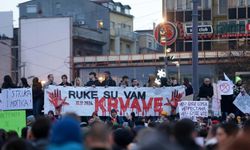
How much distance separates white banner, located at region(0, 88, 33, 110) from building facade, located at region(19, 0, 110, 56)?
55.9 meters

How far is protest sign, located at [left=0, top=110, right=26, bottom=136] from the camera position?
16.0 metres

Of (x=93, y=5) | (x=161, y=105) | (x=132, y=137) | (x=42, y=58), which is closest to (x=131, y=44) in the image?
(x=93, y=5)

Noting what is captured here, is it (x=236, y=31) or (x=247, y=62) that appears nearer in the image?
(x=247, y=62)

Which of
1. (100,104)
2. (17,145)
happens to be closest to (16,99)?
(100,104)

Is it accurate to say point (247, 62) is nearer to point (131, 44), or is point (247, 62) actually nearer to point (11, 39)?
point (11, 39)

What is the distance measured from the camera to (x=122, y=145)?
9.43 m

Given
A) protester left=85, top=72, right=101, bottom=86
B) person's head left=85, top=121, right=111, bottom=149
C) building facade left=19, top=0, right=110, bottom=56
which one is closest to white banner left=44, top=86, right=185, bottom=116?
protester left=85, top=72, right=101, bottom=86

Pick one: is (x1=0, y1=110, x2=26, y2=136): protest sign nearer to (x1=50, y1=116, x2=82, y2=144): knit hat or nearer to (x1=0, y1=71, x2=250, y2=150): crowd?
(x1=0, y1=71, x2=250, y2=150): crowd

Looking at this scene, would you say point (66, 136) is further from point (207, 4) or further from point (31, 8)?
point (31, 8)

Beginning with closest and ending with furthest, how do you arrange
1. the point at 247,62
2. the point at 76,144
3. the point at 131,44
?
the point at 76,144
the point at 247,62
the point at 131,44

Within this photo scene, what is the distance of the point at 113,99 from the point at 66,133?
15.2 meters

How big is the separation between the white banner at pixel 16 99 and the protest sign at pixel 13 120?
3.07 metres

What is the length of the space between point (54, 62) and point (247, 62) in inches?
874

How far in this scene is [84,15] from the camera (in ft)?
263
